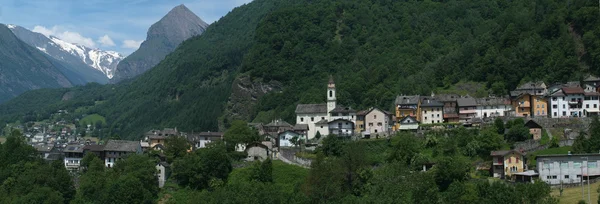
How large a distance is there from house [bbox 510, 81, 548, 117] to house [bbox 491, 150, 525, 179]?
20.1 meters

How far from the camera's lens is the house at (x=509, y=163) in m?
69.1

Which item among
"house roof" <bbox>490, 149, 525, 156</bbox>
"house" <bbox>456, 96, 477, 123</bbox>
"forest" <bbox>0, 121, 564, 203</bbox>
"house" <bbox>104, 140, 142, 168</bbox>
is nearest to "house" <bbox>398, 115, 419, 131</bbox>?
"house" <bbox>456, 96, 477, 123</bbox>

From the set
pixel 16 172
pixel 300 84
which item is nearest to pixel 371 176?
pixel 16 172

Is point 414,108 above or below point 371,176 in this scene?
above

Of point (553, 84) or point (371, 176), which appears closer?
point (371, 176)

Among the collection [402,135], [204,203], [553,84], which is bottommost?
[204,203]

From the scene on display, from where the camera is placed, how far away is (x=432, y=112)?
9181cm

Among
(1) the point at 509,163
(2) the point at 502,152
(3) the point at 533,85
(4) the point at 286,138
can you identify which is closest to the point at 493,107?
(3) the point at 533,85

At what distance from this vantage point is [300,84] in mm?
143375

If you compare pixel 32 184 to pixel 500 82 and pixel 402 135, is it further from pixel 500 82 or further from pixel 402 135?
pixel 500 82

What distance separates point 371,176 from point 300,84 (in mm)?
73085

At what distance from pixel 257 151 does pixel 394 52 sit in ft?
193

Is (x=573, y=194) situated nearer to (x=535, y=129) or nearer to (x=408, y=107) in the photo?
(x=535, y=129)

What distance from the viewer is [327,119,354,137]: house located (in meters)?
91.9
